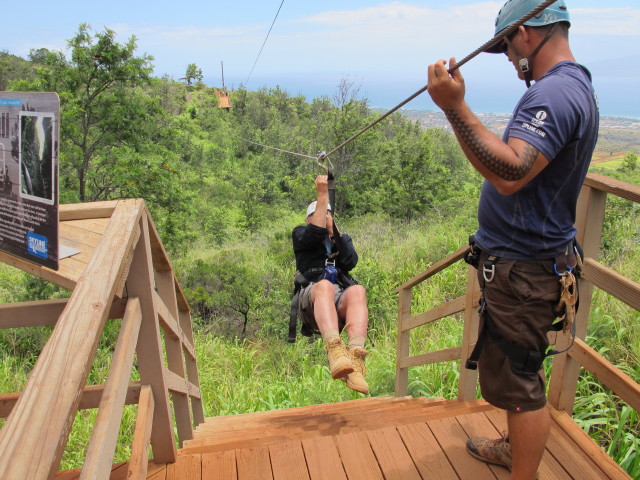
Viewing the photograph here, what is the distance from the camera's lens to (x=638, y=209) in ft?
24.2

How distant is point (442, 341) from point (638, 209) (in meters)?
4.62

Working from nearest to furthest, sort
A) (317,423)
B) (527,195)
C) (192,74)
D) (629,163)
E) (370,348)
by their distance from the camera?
1. (527,195)
2. (317,423)
3. (370,348)
4. (629,163)
5. (192,74)

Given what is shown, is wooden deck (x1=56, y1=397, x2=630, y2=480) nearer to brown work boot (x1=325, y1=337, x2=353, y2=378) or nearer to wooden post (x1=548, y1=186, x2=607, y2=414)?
wooden post (x1=548, y1=186, x2=607, y2=414)

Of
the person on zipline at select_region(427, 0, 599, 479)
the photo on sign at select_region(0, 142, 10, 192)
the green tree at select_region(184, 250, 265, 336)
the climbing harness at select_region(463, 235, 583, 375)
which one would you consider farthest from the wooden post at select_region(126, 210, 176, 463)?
the green tree at select_region(184, 250, 265, 336)

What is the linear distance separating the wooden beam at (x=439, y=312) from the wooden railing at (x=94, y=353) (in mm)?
1478

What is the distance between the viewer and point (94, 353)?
939mm

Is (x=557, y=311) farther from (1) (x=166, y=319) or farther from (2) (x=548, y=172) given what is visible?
(1) (x=166, y=319)

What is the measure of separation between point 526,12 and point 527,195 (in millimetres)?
581

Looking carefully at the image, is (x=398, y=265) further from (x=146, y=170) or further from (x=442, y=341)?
(x=146, y=170)

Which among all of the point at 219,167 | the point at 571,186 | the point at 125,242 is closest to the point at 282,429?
the point at 125,242

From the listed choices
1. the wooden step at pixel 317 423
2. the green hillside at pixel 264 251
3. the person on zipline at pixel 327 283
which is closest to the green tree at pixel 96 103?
the green hillside at pixel 264 251

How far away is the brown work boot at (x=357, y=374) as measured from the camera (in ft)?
9.84

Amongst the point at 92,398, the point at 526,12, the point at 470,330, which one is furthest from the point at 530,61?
the point at 92,398

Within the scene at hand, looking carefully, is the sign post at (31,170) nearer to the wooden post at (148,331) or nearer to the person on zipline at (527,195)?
the wooden post at (148,331)
